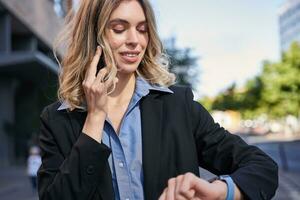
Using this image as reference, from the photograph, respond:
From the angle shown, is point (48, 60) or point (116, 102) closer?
point (116, 102)

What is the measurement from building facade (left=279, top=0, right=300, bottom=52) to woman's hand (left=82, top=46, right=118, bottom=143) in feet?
462

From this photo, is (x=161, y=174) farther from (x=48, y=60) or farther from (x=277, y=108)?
(x=277, y=108)

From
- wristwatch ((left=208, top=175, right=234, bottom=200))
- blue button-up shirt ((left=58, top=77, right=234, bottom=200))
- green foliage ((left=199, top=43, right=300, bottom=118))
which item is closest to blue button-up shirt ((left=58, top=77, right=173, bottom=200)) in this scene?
blue button-up shirt ((left=58, top=77, right=234, bottom=200))

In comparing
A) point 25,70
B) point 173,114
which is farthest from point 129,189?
point 25,70

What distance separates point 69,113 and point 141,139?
0.85 feet

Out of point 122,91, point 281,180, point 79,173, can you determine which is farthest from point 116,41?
point 281,180

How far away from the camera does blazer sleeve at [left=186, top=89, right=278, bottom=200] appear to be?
1775 millimetres

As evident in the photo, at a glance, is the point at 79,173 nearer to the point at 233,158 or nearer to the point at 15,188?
the point at 233,158

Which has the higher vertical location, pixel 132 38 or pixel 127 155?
pixel 132 38

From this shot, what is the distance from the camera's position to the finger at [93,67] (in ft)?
6.39

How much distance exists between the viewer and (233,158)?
75.4 inches

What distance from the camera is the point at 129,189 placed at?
194 centimetres

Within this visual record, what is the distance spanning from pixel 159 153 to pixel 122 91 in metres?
0.29

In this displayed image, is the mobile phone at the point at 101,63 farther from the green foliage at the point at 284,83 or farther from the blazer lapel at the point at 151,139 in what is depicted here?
the green foliage at the point at 284,83
